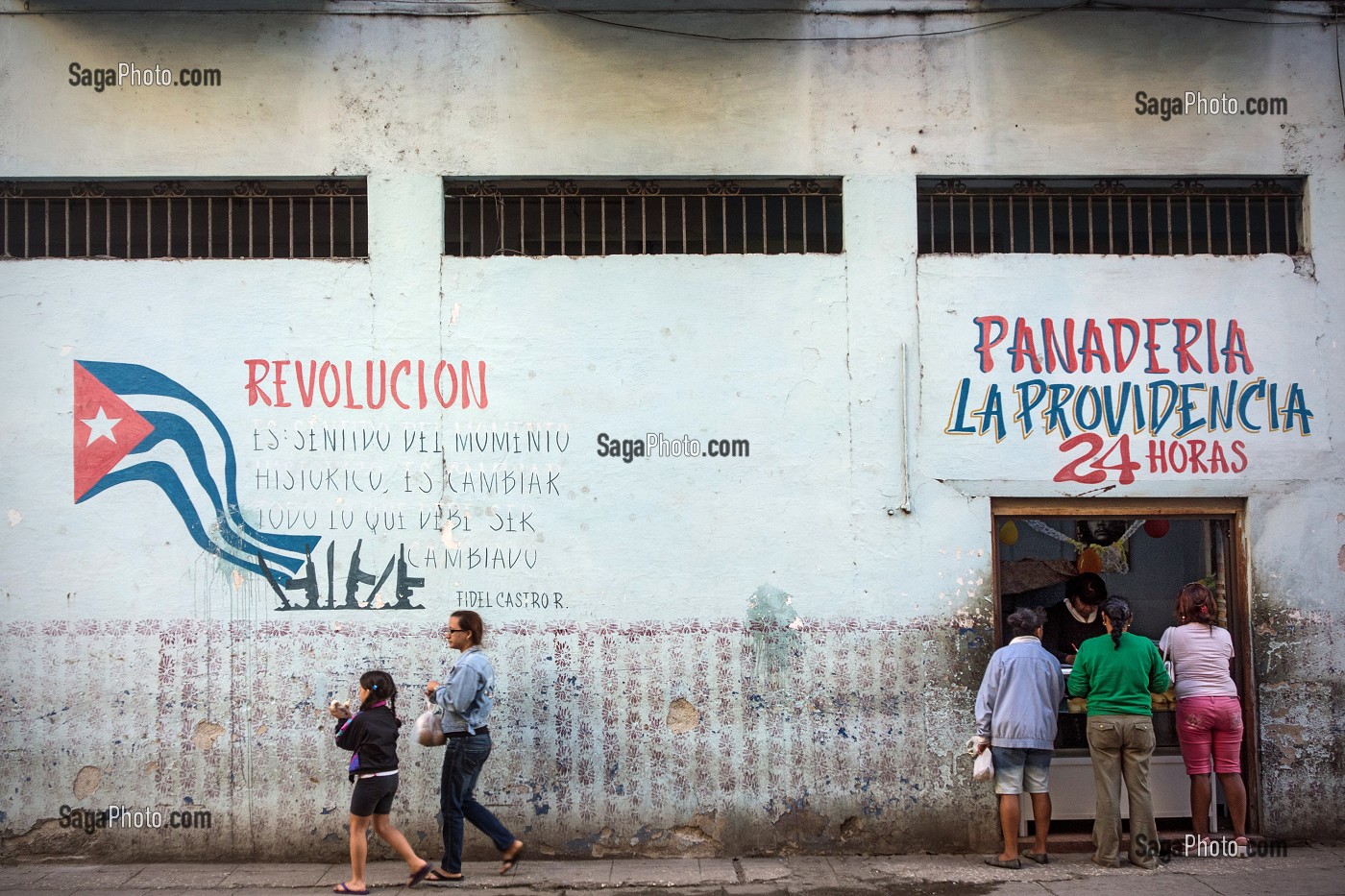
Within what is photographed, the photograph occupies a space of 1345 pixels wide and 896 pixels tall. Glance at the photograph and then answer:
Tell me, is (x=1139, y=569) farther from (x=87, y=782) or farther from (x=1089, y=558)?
(x=87, y=782)

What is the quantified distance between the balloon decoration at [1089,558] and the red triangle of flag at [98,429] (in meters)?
6.32

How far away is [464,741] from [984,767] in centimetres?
316

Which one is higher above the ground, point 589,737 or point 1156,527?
point 1156,527

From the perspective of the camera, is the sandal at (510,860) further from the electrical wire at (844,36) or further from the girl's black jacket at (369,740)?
the electrical wire at (844,36)

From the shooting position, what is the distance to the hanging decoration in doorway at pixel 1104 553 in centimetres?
779

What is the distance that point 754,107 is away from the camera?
25.2ft

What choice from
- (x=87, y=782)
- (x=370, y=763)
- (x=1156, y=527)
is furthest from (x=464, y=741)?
(x=1156, y=527)

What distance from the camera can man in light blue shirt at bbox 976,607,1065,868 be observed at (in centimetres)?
703

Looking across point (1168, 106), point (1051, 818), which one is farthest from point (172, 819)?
point (1168, 106)

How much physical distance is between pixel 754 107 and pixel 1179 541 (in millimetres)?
4159

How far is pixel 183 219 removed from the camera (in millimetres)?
7676

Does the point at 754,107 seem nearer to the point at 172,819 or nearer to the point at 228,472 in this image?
the point at 228,472

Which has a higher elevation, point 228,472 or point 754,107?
point 754,107

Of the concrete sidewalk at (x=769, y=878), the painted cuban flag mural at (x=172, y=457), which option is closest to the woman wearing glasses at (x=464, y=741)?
the concrete sidewalk at (x=769, y=878)
